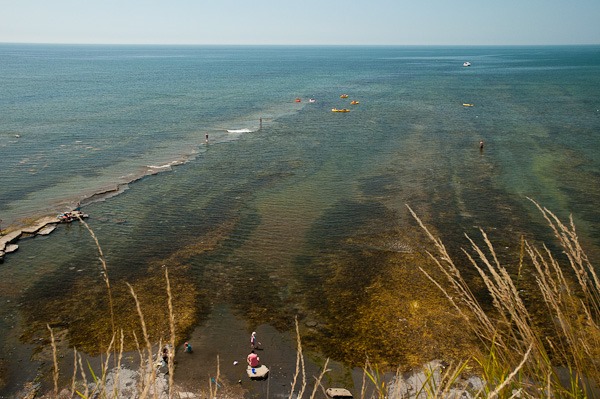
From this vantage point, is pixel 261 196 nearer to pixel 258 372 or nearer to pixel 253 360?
pixel 253 360

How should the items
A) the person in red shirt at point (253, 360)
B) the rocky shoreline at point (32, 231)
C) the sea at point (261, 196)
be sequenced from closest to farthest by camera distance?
the person in red shirt at point (253, 360) < the sea at point (261, 196) < the rocky shoreline at point (32, 231)

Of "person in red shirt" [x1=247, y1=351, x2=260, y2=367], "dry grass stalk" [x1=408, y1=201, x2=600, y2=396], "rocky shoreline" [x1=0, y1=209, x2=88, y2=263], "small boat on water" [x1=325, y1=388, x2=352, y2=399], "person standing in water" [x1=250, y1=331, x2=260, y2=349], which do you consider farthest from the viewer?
"rocky shoreline" [x1=0, y1=209, x2=88, y2=263]

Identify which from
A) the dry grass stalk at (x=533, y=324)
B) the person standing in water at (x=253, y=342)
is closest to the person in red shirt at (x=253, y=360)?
the person standing in water at (x=253, y=342)

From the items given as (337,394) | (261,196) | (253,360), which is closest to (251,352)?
(253,360)

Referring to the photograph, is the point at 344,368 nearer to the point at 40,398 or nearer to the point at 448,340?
the point at 448,340

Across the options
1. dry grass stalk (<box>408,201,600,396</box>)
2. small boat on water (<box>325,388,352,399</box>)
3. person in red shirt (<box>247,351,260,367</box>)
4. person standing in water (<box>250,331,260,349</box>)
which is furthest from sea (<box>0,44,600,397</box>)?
dry grass stalk (<box>408,201,600,396</box>)

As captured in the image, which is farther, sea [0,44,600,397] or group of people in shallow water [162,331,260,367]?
sea [0,44,600,397]

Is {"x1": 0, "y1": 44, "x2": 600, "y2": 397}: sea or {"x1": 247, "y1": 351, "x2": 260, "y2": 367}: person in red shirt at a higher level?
{"x1": 247, "y1": 351, "x2": 260, "y2": 367}: person in red shirt

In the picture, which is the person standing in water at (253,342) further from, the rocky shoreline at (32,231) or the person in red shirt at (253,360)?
the rocky shoreline at (32,231)

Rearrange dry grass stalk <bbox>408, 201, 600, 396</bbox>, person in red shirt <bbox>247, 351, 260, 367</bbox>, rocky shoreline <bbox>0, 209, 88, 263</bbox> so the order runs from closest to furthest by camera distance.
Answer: dry grass stalk <bbox>408, 201, 600, 396</bbox> → person in red shirt <bbox>247, 351, 260, 367</bbox> → rocky shoreline <bbox>0, 209, 88, 263</bbox>

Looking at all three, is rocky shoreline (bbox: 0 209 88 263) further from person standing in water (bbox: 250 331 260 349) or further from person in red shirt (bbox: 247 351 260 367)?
person in red shirt (bbox: 247 351 260 367)
